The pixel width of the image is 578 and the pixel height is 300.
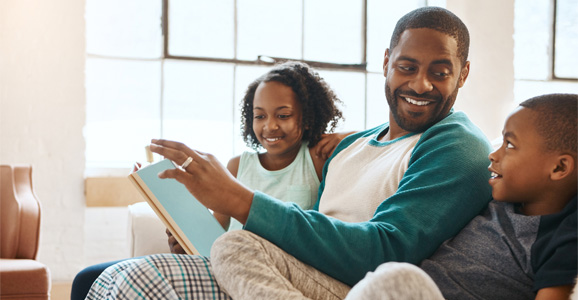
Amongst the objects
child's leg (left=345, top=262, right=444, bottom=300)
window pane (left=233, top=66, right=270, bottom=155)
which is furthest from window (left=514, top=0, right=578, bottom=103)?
child's leg (left=345, top=262, right=444, bottom=300)

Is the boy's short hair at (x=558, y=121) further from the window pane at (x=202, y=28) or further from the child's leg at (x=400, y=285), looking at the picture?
the window pane at (x=202, y=28)

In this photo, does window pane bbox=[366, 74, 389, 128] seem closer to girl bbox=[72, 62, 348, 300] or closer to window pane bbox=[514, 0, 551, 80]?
window pane bbox=[514, 0, 551, 80]

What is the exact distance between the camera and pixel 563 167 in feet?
3.60

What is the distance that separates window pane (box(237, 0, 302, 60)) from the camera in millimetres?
3826

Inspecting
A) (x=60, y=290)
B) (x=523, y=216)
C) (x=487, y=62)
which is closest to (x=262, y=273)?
(x=523, y=216)

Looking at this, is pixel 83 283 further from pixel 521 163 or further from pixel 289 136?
pixel 521 163

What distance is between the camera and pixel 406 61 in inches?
55.4

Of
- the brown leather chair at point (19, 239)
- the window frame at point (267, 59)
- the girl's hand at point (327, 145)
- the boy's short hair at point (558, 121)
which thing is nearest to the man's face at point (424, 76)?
the boy's short hair at point (558, 121)

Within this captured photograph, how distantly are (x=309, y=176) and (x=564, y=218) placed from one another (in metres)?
0.93

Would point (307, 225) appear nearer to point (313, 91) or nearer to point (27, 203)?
point (313, 91)

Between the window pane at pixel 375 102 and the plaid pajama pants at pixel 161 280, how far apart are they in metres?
2.99

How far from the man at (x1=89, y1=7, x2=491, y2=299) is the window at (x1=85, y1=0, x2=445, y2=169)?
240 cm

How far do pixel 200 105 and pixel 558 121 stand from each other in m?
2.85

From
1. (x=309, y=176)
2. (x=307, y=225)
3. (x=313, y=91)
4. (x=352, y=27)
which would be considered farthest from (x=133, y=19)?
(x=307, y=225)
